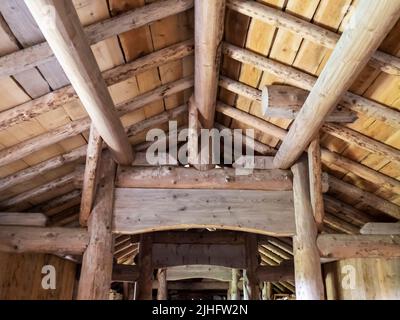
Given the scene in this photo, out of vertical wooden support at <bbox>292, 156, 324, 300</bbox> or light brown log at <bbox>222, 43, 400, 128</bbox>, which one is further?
vertical wooden support at <bbox>292, 156, 324, 300</bbox>

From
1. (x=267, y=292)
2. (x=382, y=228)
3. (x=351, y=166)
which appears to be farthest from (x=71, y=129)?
(x=267, y=292)

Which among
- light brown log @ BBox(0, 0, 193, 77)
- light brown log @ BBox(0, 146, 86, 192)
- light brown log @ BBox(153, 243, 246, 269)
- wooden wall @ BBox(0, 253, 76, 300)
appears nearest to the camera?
light brown log @ BBox(0, 0, 193, 77)

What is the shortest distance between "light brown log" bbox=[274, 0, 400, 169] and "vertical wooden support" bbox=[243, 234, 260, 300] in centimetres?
353

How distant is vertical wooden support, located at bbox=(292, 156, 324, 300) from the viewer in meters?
3.14

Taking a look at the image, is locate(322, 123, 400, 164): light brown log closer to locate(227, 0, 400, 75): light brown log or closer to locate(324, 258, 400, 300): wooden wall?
locate(227, 0, 400, 75): light brown log

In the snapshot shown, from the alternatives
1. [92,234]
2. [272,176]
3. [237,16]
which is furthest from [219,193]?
[237,16]

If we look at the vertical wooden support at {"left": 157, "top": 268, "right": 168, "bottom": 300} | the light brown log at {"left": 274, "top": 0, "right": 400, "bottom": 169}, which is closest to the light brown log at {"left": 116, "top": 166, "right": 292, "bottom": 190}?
the light brown log at {"left": 274, "top": 0, "right": 400, "bottom": 169}

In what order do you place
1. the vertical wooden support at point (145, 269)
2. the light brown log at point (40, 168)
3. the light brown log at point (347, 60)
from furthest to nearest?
the vertical wooden support at point (145, 269)
the light brown log at point (40, 168)
the light brown log at point (347, 60)

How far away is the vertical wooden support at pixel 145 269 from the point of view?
5531mm

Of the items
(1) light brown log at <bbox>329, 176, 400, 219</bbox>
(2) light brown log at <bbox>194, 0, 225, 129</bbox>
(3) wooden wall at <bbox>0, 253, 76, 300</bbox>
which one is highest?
(2) light brown log at <bbox>194, 0, 225, 129</bbox>

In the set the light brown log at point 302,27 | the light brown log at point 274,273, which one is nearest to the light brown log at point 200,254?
the light brown log at point 274,273

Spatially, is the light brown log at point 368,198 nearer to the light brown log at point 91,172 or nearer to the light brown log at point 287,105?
the light brown log at point 287,105

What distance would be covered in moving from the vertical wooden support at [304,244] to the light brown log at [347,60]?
2.16 ft

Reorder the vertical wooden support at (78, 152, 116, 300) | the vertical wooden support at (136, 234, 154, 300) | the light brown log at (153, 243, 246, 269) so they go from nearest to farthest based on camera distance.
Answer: the vertical wooden support at (78, 152, 116, 300) < the vertical wooden support at (136, 234, 154, 300) < the light brown log at (153, 243, 246, 269)
